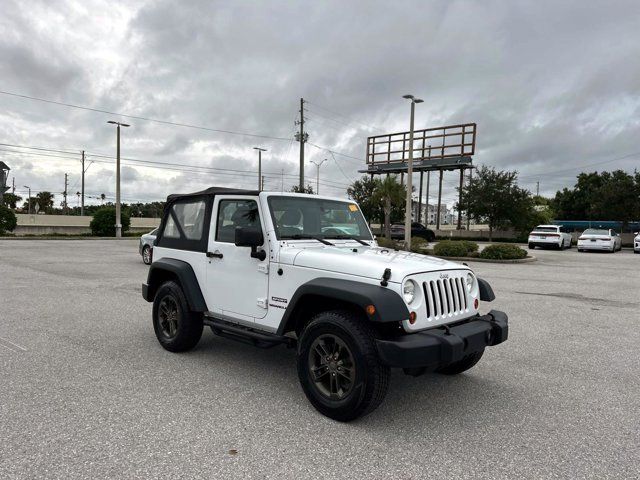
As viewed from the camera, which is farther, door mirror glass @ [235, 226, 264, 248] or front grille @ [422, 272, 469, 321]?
door mirror glass @ [235, 226, 264, 248]

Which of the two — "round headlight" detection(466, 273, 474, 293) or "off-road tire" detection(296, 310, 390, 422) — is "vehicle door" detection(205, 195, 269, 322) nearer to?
"off-road tire" detection(296, 310, 390, 422)

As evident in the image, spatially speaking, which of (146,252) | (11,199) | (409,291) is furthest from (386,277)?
(11,199)

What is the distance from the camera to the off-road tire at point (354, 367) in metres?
3.38

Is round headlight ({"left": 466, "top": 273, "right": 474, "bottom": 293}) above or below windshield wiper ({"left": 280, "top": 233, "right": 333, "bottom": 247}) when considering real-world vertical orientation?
below

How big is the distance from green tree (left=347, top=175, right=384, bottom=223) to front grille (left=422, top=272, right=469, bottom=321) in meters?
43.1

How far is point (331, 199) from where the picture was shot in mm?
5172

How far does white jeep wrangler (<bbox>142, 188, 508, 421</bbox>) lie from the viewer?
3.42m

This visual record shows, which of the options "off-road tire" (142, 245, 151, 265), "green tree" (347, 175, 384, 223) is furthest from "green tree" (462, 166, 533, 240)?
"off-road tire" (142, 245, 151, 265)

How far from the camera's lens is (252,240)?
4.10m

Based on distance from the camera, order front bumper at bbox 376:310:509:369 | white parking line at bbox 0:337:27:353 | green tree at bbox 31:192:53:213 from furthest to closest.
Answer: green tree at bbox 31:192:53:213 < white parking line at bbox 0:337:27:353 < front bumper at bbox 376:310:509:369

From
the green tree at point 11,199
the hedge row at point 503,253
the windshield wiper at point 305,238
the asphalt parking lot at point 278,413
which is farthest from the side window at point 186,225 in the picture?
the green tree at point 11,199

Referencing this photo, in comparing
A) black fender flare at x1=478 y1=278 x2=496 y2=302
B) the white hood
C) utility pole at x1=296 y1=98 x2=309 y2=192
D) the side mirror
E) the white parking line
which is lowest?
the white parking line

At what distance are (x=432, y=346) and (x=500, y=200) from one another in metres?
34.3

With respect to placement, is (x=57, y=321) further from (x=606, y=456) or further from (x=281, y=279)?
(x=606, y=456)
